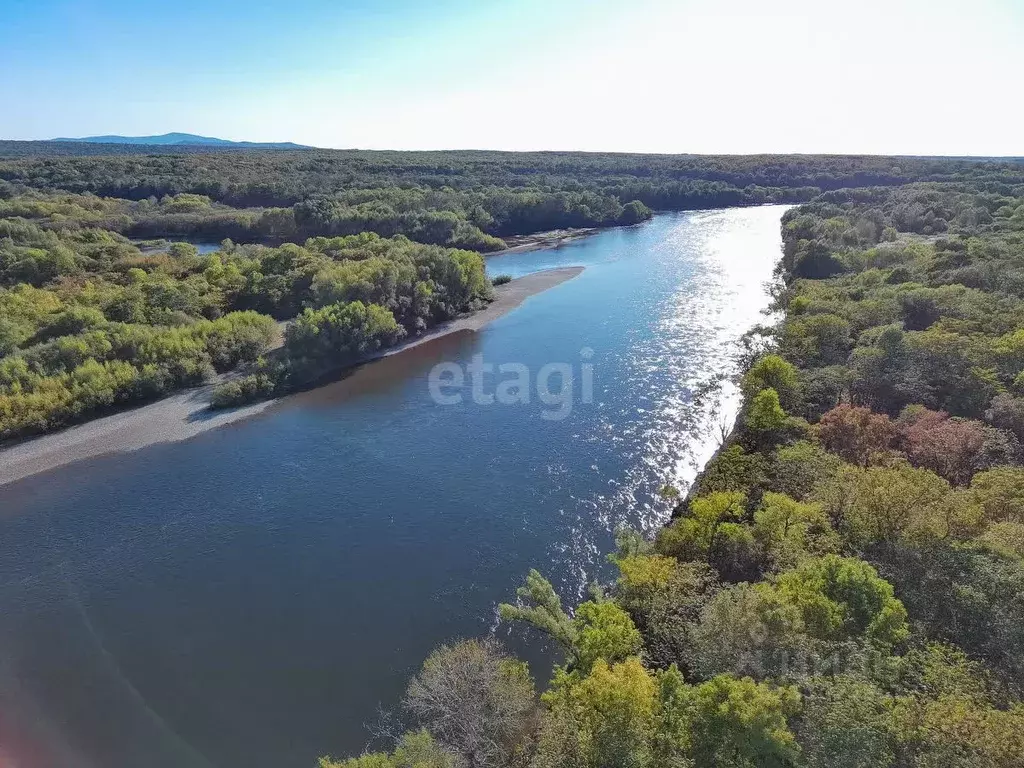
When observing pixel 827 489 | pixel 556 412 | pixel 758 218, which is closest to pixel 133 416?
pixel 556 412

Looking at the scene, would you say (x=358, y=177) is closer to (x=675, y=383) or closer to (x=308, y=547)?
(x=675, y=383)

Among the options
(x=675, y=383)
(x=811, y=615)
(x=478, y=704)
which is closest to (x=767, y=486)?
(x=811, y=615)

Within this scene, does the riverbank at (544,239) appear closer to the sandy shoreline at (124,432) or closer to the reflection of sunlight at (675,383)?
the reflection of sunlight at (675,383)

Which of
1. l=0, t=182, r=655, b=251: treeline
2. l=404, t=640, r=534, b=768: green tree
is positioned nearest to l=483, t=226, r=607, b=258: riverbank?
l=0, t=182, r=655, b=251: treeline

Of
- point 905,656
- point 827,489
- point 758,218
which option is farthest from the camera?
point 758,218

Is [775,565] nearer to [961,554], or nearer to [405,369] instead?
[961,554]

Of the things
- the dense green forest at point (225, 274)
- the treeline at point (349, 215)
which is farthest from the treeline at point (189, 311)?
the treeline at point (349, 215)
